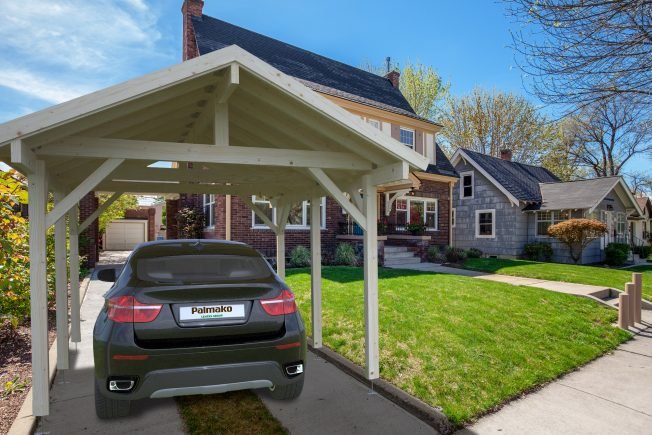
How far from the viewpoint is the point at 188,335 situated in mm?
3146

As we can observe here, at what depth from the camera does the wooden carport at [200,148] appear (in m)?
3.51

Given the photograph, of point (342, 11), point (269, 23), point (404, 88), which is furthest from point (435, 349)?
point (404, 88)

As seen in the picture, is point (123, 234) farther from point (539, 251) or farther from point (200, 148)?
point (200, 148)

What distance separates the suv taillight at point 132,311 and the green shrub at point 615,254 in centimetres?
2147

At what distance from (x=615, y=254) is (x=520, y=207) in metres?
4.56

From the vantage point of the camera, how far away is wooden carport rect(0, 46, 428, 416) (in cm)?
351

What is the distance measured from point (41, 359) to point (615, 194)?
2540 centimetres

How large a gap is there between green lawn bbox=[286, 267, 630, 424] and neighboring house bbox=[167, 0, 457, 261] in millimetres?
4337

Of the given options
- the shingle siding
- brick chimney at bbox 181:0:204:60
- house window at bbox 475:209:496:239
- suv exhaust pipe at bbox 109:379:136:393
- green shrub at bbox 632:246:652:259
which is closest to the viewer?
suv exhaust pipe at bbox 109:379:136:393

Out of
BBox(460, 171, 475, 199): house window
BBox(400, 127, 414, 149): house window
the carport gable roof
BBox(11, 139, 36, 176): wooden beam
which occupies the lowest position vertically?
BBox(11, 139, 36, 176): wooden beam

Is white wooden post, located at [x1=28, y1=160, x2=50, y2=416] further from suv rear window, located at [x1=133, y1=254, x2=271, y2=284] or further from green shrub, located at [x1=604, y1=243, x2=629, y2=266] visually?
green shrub, located at [x1=604, y1=243, x2=629, y2=266]

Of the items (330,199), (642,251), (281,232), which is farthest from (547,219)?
(281,232)

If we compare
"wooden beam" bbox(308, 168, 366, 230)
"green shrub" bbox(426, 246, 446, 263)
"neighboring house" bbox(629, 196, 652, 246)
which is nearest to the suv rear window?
"wooden beam" bbox(308, 168, 366, 230)

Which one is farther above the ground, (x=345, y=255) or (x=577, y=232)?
(x=577, y=232)
